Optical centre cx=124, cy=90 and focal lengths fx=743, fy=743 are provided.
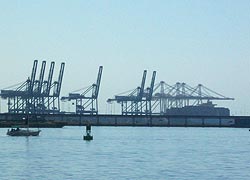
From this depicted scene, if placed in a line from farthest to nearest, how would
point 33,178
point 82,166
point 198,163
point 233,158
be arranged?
point 233,158, point 198,163, point 82,166, point 33,178

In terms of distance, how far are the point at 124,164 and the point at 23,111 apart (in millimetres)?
141331

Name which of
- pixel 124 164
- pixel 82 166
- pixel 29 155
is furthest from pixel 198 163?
pixel 29 155

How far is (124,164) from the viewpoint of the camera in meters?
54.7

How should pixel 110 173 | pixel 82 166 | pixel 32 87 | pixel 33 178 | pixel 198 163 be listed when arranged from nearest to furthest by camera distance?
pixel 33 178 < pixel 110 173 < pixel 82 166 < pixel 198 163 < pixel 32 87

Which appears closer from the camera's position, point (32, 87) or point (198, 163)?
point (198, 163)

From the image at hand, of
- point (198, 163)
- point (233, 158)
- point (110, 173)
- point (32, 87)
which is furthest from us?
point (32, 87)

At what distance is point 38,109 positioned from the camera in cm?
19175

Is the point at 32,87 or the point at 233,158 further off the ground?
the point at 32,87

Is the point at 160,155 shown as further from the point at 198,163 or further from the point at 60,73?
the point at 60,73

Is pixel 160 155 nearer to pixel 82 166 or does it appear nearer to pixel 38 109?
pixel 82 166

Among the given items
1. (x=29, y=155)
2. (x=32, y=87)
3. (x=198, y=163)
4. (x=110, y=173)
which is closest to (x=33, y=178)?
(x=110, y=173)

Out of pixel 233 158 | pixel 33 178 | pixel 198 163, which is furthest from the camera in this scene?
pixel 233 158

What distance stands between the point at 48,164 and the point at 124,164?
5581 mm

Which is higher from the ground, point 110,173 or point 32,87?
point 32,87
